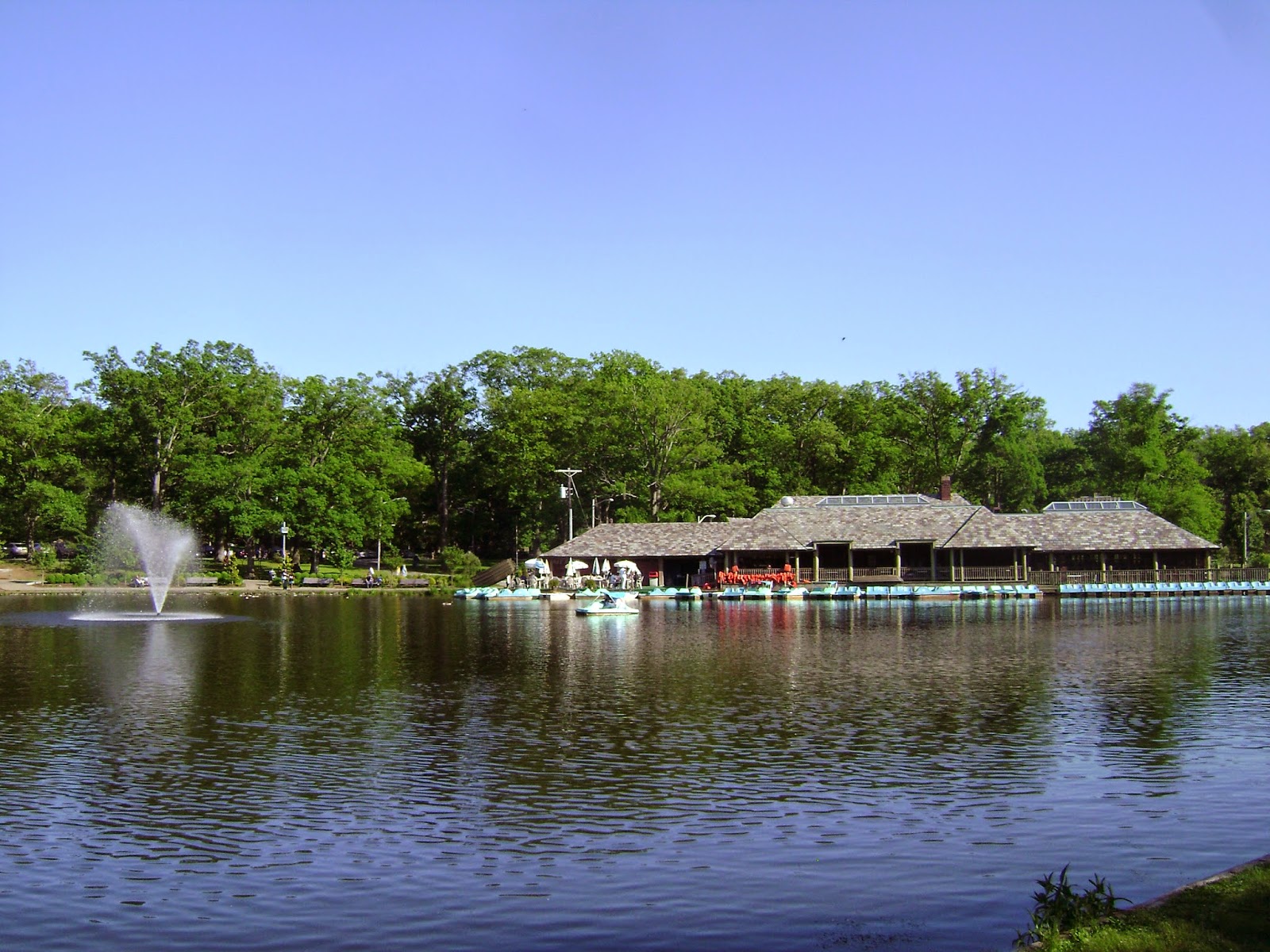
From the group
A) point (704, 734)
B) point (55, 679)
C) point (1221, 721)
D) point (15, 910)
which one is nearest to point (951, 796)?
point (704, 734)

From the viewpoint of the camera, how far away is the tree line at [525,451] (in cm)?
8625

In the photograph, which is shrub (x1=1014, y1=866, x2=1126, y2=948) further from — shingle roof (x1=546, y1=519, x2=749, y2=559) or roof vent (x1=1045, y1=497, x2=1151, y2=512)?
roof vent (x1=1045, y1=497, x2=1151, y2=512)

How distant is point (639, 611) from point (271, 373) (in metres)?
46.3

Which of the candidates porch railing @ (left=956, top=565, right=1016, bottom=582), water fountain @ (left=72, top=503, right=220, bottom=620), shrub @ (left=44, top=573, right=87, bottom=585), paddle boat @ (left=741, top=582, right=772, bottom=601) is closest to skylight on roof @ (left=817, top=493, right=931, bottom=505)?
porch railing @ (left=956, top=565, right=1016, bottom=582)

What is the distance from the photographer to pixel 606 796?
Answer: 60.1 ft

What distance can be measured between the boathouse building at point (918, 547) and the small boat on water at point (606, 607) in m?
18.1

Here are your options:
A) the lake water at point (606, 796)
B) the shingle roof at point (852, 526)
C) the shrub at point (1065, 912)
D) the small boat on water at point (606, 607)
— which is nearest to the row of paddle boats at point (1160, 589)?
the shingle roof at point (852, 526)

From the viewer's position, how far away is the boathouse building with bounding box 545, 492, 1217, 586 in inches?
3059

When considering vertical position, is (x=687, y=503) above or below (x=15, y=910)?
above

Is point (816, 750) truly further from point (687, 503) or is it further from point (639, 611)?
point (687, 503)

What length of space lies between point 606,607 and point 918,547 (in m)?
28.0

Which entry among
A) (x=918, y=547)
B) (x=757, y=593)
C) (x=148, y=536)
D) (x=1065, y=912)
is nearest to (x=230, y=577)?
(x=148, y=536)

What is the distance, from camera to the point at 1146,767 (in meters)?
20.1

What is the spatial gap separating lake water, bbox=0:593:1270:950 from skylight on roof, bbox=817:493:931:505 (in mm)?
48006
